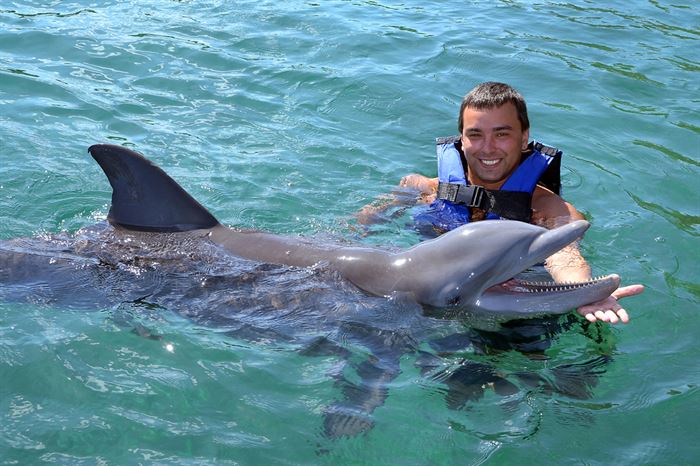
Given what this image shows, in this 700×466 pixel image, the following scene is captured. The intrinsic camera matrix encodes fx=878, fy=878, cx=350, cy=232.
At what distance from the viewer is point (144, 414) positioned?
16.9 ft

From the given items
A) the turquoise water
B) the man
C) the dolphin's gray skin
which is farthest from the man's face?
the dolphin's gray skin

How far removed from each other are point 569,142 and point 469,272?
455 cm

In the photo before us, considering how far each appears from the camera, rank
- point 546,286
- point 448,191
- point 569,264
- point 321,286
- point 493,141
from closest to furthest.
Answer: point 546,286 → point 321,286 → point 569,264 → point 493,141 → point 448,191

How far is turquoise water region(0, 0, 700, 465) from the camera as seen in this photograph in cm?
509

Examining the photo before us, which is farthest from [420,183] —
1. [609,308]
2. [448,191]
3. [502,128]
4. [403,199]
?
[609,308]

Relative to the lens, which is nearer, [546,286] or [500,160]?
[546,286]

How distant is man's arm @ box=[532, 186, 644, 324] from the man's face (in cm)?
38

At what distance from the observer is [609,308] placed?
550 centimetres

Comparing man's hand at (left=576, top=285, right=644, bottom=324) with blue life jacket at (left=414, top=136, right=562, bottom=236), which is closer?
man's hand at (left=576, top=285, right=644, bottom=324)

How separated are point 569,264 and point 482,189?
134cm

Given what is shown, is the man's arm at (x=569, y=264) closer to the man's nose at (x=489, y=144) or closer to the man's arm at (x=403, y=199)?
the man's nose at (x=489, y=144)

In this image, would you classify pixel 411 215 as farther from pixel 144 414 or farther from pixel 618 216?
pixel 144 414

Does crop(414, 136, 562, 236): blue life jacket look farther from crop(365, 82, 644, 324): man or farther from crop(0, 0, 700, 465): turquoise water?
crop(0, 0, 700, 465): turquoise water

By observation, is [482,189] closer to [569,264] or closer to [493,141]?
[493,141]
